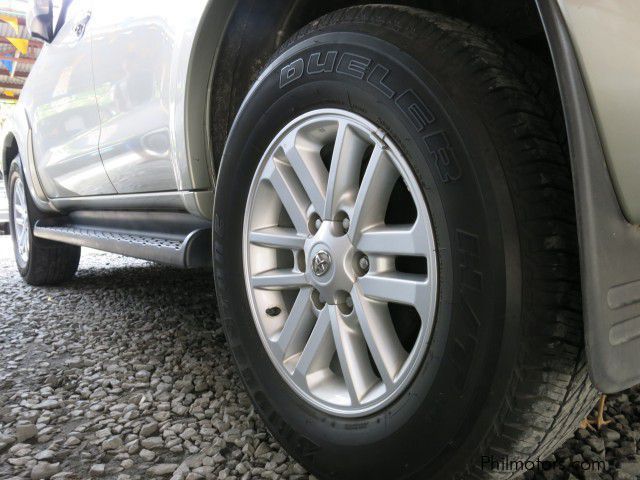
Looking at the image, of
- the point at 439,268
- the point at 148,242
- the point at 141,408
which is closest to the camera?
the point at 439,268

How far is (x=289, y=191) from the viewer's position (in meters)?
1.31

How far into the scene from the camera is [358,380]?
1131mm

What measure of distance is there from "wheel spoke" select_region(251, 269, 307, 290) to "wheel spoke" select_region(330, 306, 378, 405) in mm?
137

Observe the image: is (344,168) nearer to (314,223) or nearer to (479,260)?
(314,223)

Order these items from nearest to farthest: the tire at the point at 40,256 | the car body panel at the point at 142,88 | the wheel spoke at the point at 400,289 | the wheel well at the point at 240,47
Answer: the wheel spoke at the point at 400,289
the wheel well at the point at 240,47
the car body panel at the point at 142,88
the tire at the point at 40,256

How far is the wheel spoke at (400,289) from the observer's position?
98cm

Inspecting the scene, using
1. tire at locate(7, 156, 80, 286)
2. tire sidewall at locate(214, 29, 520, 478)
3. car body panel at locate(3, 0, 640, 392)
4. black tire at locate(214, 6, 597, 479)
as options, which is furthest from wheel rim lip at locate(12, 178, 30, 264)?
black tire at locate(214, 6, 597, 479)

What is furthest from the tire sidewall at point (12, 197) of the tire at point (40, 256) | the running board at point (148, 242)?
the running board at point (148, 242)

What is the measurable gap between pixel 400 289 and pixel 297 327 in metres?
0.34

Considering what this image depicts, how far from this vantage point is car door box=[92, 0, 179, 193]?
69.5 inches

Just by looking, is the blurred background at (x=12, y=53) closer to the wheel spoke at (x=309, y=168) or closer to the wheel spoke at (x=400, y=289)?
the wheel spoke at (x=309, y=168)

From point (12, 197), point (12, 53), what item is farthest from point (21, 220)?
point (12, 53)

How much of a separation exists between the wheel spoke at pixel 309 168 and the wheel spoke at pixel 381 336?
247 millimetres

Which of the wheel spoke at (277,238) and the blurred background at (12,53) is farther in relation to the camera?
the blurred background at (12,53)
